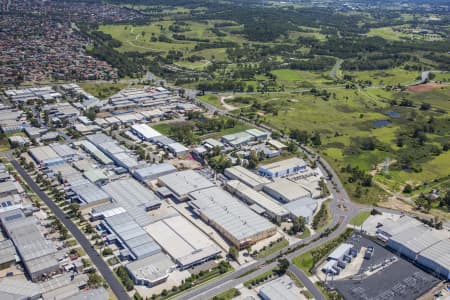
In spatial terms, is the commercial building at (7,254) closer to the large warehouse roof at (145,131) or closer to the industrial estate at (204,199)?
the industrial estate at (204,199)

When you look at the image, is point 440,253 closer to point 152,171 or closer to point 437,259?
point 437,259

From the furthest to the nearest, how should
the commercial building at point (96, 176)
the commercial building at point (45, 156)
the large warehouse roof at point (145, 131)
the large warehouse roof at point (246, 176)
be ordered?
the large warehouse roof at point (145, 131) < the commercial building at point (45, 156) < the large warehouse roof at point (246, 176) < the commercial building at point (96, 176)

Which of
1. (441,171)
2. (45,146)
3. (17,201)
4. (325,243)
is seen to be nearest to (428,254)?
(325,243)

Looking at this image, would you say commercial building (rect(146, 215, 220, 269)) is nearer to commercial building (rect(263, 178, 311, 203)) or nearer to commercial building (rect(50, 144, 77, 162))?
commercial building (rect(263, 178, 311, 203))

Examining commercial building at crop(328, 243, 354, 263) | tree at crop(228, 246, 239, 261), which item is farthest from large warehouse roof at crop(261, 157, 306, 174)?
tree at crop(228, 246, 239, 261)

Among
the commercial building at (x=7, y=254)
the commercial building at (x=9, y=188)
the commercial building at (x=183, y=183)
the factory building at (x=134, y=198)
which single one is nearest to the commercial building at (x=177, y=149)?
the commercial building at (x=183, y=183)

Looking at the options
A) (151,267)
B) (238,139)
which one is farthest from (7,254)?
(238,139)

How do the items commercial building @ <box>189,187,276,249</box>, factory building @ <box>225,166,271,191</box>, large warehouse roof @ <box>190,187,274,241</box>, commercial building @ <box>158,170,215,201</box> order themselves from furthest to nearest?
factory building @ <box>225,166,271,191</box>
commercial building @ <box>158,170,215,201</box>
large warehouse roof @ <box>190,187,274,241</box>
commercial building @ <box>189,187,276,249</box>
